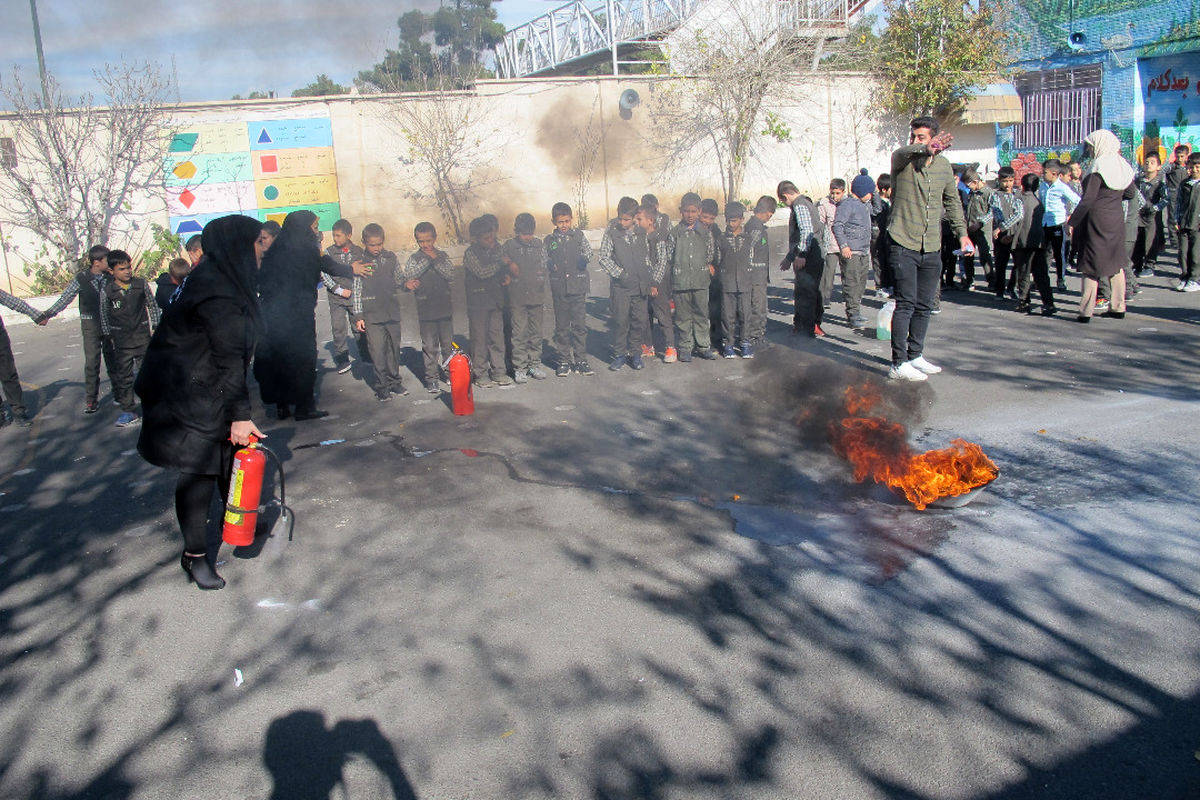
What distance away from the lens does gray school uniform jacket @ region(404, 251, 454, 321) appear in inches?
368

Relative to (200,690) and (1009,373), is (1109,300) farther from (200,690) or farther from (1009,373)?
(200,690)

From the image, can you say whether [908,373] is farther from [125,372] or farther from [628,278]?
[125,372]

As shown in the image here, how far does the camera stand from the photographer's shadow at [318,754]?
336 centimetres

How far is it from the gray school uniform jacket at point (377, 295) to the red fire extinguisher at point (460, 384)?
1186mm

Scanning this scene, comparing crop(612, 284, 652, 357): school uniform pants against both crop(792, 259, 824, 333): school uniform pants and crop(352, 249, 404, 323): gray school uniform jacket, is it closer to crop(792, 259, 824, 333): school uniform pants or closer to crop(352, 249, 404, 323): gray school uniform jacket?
crop(792, 259, 824, 333): school uniform pants

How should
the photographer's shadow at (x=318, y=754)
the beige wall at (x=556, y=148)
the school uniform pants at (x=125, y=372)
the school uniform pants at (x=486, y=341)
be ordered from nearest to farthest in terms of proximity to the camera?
the photographer's shadow at (x=318, y=754) → the school uniform pants at (x=125, y=372) → the school uniform pants at (x=486, y=341) → the beige wall at (x=556, y=148)

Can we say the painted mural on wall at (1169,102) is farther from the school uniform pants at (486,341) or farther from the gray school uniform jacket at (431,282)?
the gray school uniform jacket at (431,282)

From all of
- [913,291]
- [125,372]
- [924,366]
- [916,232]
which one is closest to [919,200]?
[916,232]

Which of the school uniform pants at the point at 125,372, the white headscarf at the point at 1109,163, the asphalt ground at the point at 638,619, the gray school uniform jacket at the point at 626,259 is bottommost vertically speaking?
the asphalt ground at the point at 638,619

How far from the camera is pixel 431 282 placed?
9.48 meters

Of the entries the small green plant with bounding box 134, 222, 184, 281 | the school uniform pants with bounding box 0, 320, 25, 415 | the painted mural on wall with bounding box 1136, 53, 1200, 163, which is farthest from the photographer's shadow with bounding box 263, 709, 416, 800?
the painted mural on wall with bounding box 1136, 53, 1200, 163

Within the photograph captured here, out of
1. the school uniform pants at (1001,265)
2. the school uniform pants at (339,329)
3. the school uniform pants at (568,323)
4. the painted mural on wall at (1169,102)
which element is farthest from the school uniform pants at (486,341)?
the painted mural on wall at (1169,102)

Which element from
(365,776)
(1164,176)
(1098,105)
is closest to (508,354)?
(365,776)

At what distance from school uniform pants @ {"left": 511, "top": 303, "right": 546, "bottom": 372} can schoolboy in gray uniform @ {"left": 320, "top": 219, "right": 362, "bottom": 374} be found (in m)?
1.68
